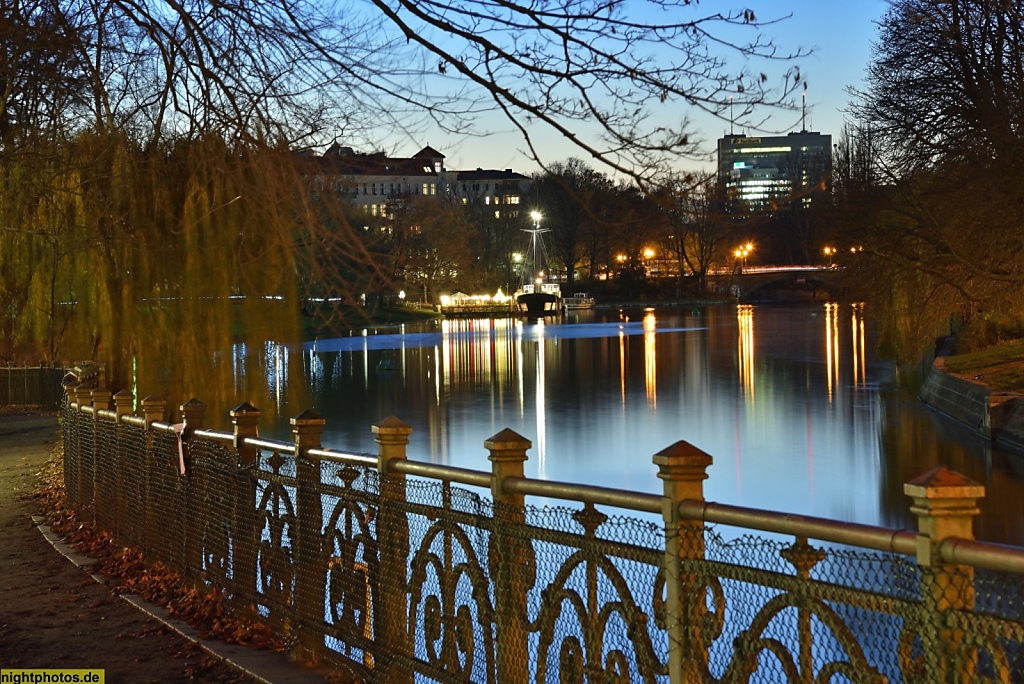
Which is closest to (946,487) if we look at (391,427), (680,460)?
(680,460)

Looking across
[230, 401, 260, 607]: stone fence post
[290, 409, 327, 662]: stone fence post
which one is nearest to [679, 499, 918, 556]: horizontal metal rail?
[290, 409, 327, 662]: stone fence post

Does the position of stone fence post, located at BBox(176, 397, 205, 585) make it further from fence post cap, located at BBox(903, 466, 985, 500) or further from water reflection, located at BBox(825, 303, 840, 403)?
water reflection, located at BBox(825, 303, 840, 403)

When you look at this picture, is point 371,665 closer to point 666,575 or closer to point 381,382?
point 666,575

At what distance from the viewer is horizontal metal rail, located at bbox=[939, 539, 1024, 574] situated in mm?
3568

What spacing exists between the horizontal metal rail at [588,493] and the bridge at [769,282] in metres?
129

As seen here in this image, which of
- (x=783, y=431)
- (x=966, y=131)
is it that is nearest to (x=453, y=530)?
(x=783, y=431)

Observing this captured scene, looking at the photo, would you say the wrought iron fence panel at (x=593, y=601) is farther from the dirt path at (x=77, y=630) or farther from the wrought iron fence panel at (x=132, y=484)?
the wrought iron fence panel at (x=132, y=484)

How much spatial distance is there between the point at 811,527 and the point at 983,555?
70 cm

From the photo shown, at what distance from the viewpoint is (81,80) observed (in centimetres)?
1024

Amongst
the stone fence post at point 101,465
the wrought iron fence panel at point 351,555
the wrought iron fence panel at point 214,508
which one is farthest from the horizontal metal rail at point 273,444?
the stone fence post at point 101,465

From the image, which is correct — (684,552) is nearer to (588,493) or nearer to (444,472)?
(588,493)

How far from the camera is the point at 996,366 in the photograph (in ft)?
102

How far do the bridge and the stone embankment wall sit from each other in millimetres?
101552

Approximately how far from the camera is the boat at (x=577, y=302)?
441 ft
